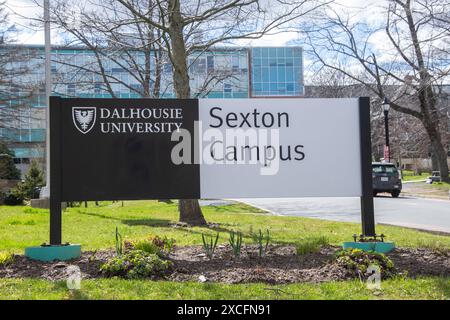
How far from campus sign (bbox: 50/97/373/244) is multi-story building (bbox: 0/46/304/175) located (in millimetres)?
7765

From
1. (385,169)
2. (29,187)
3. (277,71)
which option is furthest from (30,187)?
(277,71)

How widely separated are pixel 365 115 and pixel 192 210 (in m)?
6.15

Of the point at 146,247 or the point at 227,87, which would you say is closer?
the point at 146,247

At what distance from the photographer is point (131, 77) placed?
127ft

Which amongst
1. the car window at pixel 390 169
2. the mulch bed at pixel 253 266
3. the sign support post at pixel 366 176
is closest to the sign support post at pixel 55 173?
the mulch bed at pixel 253 266

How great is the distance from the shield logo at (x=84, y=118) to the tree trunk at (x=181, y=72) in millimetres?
5199

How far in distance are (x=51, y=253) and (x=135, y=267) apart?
1.63 meters

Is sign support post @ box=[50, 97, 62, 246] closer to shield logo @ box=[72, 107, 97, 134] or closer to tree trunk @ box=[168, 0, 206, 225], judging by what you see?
shield logo @ box=[72, 107, 97, 134]

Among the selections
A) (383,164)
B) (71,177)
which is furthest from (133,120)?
(383,164)

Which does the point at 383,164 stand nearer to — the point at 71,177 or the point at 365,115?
the point at 365,115

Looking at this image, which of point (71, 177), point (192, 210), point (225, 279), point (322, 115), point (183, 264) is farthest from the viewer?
point (192, 210)

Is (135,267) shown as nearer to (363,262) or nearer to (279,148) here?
(363,262)

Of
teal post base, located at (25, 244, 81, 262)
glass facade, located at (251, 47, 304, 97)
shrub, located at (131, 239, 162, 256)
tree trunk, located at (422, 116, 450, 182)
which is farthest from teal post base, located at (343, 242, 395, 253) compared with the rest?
glass facade, located at (251, 47, 304, 97)
